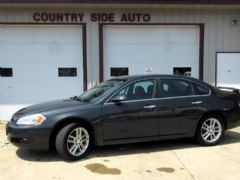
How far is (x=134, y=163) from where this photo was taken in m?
6.30

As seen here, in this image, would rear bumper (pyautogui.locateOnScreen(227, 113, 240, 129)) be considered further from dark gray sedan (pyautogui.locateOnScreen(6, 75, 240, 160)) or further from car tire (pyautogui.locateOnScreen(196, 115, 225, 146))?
car tire (pyautogui.locateOnScreen(196, 115, 225, 146))

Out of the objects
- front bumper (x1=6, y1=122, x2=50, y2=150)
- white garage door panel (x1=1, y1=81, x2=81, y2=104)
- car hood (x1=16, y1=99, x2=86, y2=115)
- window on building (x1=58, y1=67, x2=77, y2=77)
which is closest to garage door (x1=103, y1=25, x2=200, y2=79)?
window on building (x1=58, y1=67, x2=77, y2=77)

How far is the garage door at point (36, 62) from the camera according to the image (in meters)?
11.4

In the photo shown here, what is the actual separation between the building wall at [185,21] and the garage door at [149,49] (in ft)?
0.93

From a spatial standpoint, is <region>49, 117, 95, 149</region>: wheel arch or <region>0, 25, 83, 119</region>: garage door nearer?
<region>49, 117, 95, 149</region>: wheel arch

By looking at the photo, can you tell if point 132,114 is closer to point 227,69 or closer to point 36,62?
point 36,62

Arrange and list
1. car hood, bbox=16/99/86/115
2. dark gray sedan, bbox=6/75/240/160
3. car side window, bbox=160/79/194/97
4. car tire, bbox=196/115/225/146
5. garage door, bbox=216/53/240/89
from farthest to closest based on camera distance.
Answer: garage door, bbox=216/53/240/89 → car tire, bbox=196/115/225/146 → car side window, bbox=160/79/194/97 → car hood, bbox=16/99/86/115 → dark gray sedan, bbox=6/75/240/160

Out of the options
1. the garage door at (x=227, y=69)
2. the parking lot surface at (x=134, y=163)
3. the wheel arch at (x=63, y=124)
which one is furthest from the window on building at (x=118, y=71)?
the wheel arch at (x=63, y=124)

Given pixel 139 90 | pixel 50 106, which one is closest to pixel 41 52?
pixel 50 106

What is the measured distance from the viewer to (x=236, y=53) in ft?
38.8

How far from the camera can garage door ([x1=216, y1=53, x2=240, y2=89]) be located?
38.8 feet

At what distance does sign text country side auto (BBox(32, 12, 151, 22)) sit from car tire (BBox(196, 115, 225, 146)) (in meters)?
5.06

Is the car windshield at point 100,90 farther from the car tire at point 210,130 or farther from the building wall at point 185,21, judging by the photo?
the building wall at point 185,21

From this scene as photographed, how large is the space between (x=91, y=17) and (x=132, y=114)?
551 cm
